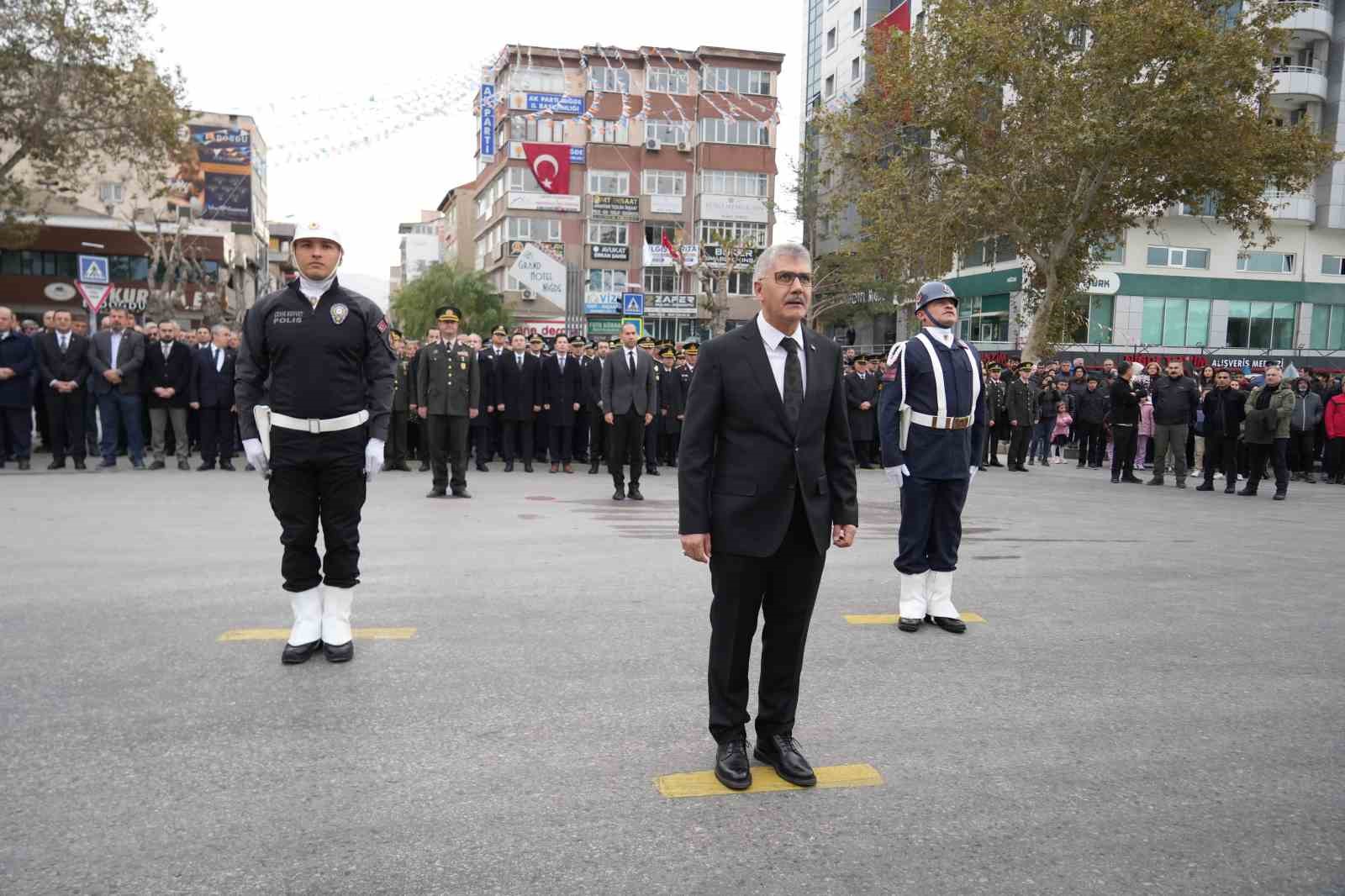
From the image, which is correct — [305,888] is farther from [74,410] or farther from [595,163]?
[595,163]

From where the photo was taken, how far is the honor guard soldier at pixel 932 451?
Result: 6.58 metres

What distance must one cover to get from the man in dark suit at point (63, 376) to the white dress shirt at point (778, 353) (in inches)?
556

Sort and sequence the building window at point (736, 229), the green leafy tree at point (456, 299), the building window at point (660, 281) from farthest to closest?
the green leafy tree at point (456, 299)
the building window at point (660, 281)
the building window at point (736, 229)

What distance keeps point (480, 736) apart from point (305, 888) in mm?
1329

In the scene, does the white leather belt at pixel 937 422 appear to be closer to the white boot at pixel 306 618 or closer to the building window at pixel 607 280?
the white boot at pixel 306 618

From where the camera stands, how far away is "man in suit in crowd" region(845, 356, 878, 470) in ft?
62.4

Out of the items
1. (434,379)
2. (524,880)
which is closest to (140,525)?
(434,379)

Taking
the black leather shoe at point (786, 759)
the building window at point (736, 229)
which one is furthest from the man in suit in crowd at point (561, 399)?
the building window at point (736, 229)

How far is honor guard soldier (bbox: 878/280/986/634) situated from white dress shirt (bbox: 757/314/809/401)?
2.58 m

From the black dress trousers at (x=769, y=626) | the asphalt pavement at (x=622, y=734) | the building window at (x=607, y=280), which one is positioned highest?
the building window at (x=607, y=280)

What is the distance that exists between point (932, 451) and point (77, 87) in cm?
3009

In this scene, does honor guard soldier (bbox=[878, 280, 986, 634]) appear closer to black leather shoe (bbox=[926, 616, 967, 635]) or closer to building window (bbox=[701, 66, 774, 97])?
black leather shoe (bbox=[926, 616, 967, 635])

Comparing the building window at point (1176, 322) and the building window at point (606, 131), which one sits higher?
the building window at point (606, 131)

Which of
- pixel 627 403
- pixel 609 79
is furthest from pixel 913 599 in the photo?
pixel 609 79
